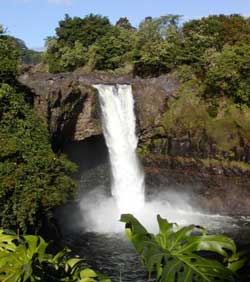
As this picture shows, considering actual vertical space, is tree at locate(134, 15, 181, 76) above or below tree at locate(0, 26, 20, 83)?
above

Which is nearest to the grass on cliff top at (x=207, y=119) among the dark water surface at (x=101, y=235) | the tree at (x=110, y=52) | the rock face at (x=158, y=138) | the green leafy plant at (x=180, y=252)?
the rock face at (x=158, y=138)

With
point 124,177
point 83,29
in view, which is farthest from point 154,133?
point 83,29

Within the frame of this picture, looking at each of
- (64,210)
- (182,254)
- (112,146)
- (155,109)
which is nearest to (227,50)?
(155,109)

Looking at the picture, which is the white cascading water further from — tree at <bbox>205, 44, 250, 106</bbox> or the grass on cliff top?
tree at <bbox>205, 44, 250, 106</bbox>

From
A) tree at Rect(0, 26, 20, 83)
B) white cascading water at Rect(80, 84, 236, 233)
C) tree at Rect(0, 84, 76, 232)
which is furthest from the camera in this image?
white cascading water at Rect(80, 84, 236, 233)

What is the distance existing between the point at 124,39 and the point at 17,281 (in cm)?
4184

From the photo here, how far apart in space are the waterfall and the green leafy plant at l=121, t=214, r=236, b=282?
26406 millimetres

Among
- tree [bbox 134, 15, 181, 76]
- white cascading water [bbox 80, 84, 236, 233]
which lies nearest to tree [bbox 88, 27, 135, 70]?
tree [bbox 134, 15, 181, 76]

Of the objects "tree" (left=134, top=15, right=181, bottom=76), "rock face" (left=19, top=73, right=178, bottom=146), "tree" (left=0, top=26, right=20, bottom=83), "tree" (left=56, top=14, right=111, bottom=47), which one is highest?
"tree" (left=56, top=14, right=111, bottom=47)

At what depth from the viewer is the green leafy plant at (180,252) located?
2.58 meters

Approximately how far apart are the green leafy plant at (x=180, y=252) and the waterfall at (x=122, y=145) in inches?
1040

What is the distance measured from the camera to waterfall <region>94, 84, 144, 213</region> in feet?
96.8

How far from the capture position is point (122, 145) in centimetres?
3003

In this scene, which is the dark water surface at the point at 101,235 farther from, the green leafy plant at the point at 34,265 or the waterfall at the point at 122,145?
the green leafy plant at the point at 34,265
